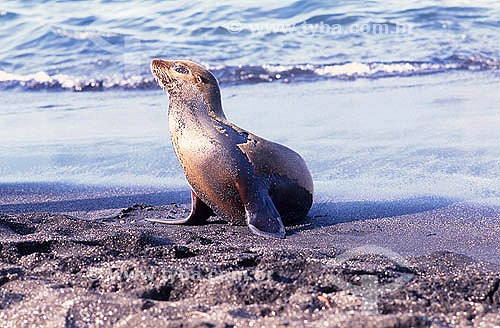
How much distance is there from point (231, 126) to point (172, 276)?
78.1 inches

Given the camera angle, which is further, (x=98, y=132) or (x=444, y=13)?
(x=444, y=13)

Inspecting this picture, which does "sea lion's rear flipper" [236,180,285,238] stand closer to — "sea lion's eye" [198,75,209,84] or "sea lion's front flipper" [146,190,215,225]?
"sea lion's front flipper" [146,190,215,225]

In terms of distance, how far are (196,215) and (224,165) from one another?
A: 395mm

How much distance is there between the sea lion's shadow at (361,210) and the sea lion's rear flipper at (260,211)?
0.19 m

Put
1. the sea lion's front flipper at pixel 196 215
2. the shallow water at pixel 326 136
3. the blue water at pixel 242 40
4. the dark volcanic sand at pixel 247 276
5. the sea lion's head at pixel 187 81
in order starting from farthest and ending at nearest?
the blue water at pixel 242 40 < the shallow water at pixel 326 136 < the sea lion's head at pixel 187 81 < the sea lion's front flipper at pixel 196 215 < the dark volcanic sand at pixel 247 276

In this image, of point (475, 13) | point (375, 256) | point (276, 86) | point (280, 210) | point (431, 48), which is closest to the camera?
point (375, 256)

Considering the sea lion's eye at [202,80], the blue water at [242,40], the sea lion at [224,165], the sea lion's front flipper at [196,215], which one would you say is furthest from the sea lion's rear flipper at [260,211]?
the blue water at [242,40]

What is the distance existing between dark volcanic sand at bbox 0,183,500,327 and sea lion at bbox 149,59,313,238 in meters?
0.22

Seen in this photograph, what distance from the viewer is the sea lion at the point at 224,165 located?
4.30 metres

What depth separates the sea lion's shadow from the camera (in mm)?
4434

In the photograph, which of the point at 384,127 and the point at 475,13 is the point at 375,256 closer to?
the point at 384,127

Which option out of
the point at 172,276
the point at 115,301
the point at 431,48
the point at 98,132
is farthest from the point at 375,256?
the point at 431,48

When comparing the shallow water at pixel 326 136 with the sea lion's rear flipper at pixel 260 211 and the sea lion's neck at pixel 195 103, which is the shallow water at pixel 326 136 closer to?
the sea lion's rear flipper at pixel 260 211

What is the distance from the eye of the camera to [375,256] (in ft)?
10.6
